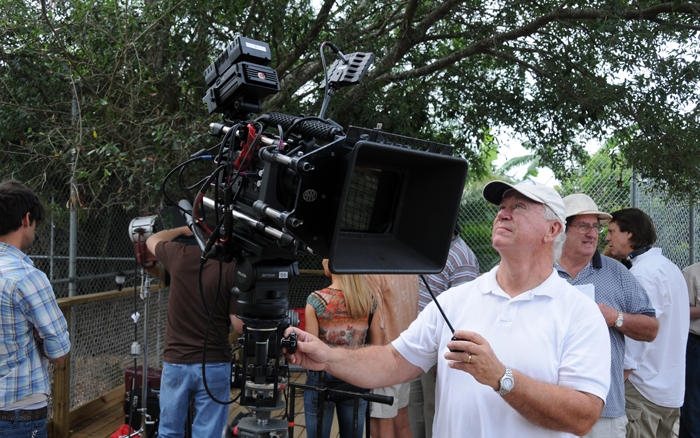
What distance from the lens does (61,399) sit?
4539 mm

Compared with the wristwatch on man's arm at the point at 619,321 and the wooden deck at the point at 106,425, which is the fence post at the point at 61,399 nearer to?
the wooden deck at the point at 106,425

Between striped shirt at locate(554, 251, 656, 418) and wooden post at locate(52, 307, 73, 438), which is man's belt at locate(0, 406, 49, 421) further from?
striped shirt at locate(554, 251, 656, 418)

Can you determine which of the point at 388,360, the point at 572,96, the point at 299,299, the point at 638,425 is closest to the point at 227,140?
the point at 388,360

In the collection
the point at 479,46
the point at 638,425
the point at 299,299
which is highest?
the point at 479,46

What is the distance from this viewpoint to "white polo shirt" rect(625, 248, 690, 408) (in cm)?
334

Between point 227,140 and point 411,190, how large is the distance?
623mm

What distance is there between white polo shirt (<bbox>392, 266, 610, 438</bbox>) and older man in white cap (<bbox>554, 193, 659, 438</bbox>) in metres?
1.03

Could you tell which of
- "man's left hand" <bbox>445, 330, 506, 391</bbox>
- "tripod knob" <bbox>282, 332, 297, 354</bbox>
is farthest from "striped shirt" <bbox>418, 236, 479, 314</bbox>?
"man's left hand" <bbox>445, 330, 506, 391</bbox>

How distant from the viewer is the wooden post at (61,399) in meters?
4.50

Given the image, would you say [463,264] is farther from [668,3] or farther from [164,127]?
[668,3]

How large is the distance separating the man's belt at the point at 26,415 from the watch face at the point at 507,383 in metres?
2.14

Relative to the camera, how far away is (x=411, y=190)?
1.63m

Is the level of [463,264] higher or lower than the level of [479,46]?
lower

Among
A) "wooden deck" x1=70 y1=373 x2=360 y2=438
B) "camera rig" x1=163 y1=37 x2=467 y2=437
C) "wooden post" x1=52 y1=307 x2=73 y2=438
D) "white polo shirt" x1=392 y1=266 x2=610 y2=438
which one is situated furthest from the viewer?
"wooden deck" x1=70 y1=373 x2=360 y2=438
